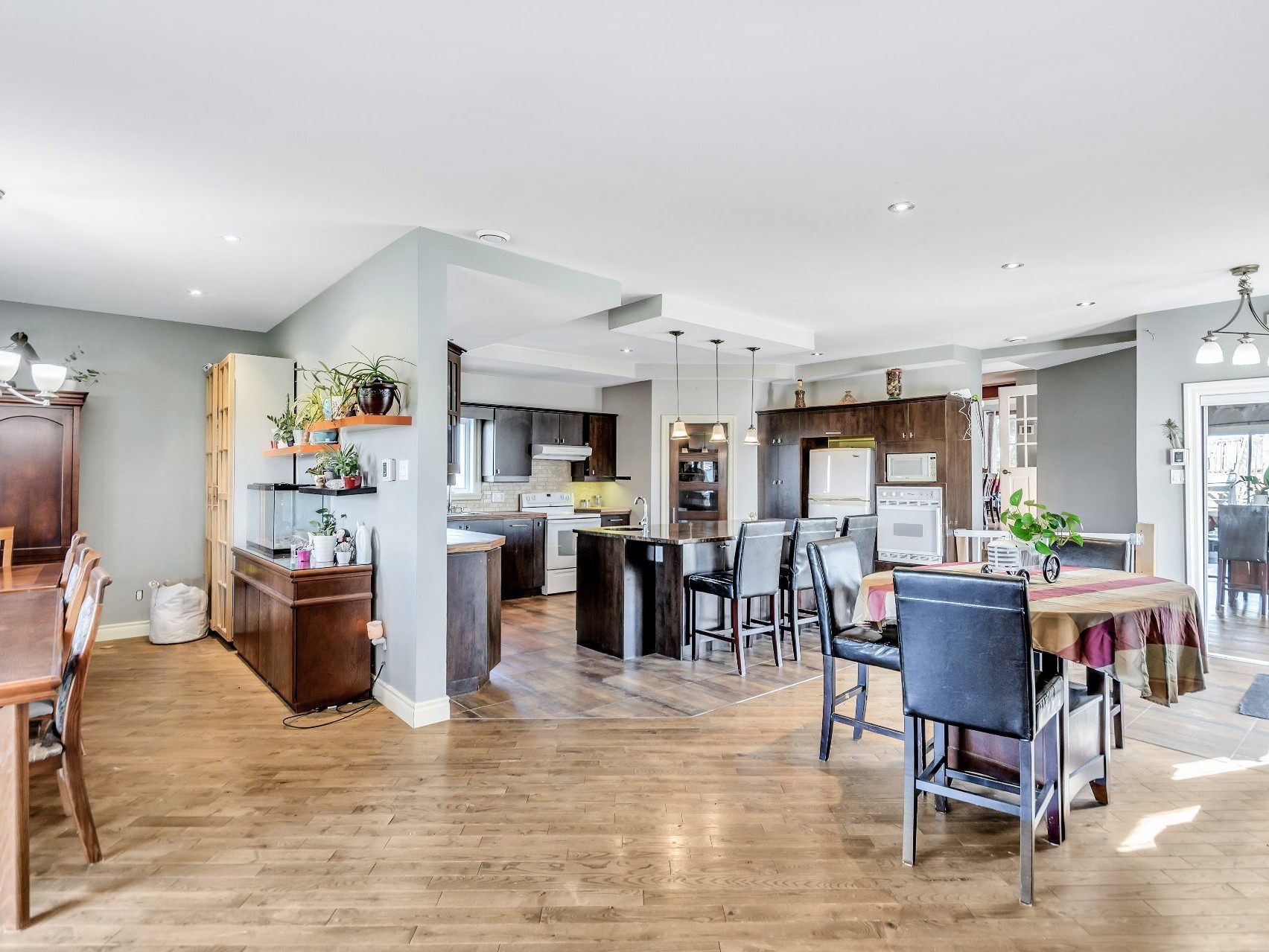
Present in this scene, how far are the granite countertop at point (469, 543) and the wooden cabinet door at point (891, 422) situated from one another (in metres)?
4.44

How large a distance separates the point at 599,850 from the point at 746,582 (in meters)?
2.46

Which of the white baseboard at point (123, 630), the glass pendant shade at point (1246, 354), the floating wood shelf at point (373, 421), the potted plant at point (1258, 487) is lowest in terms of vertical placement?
the white baseboard at point (123, 630)

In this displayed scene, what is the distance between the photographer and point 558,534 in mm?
7586

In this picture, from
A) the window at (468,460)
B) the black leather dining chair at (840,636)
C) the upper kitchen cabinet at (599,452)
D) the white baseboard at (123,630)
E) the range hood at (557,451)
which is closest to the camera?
the black leather dining chair at (840,636)

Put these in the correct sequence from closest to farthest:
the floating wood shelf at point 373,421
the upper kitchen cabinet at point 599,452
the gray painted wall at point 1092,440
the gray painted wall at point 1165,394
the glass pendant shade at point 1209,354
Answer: the floating wood shelf at point 373,421
the glass pendant shade at point 1209,354
the gray painted wall at point 1165,394
the gray painted wall at point 1092,440
the upper kitchen cabinet at point 599,452

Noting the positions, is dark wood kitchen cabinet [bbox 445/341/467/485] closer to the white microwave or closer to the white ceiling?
the white ceiling

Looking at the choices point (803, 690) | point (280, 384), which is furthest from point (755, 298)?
point (280, 384)

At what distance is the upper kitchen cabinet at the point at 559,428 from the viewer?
25.4ft

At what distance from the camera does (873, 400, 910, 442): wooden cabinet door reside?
6.92 m

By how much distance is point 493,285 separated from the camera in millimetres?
3971

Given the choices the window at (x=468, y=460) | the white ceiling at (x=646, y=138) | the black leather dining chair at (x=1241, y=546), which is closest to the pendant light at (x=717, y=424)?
the window at (x=468, y=460)

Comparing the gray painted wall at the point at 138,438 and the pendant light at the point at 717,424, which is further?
the pendant light at the point at 717,424

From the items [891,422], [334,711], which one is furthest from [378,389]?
[891,422]

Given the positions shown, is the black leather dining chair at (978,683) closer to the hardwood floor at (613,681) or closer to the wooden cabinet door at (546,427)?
the hardwood floor at (613,681)
